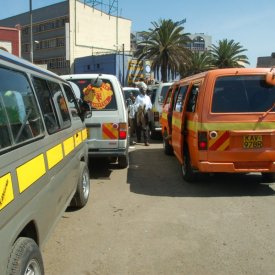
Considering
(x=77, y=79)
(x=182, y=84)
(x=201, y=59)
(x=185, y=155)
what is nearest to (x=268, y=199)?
(x=185, y=155)

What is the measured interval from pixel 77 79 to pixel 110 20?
69.4 meters

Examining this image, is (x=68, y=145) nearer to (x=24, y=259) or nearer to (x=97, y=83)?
(x=24, y=259)

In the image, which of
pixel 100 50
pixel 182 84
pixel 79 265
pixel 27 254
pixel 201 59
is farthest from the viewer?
Result: pixel 100 50

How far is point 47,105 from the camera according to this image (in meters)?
4.10

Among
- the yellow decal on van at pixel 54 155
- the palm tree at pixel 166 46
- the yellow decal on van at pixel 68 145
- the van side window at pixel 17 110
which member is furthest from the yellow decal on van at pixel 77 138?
the palm tree at pixel 166 46

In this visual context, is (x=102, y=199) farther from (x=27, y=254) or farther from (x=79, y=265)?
(x=27, y=254)

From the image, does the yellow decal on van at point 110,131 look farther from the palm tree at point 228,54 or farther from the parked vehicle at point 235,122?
the palm tree at point 228,54

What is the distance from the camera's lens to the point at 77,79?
26.9 ft

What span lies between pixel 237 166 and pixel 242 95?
1111 millimetres

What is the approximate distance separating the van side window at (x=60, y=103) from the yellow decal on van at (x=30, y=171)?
4.17 ft

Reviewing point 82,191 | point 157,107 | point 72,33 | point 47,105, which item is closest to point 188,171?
point 82,191

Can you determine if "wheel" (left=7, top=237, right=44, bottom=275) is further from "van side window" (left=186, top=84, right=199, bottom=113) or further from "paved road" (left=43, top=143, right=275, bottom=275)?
"van side window" (left=186, top=84, right=199, bottom=113)

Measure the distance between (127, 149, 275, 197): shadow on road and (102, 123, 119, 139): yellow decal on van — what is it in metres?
0.90

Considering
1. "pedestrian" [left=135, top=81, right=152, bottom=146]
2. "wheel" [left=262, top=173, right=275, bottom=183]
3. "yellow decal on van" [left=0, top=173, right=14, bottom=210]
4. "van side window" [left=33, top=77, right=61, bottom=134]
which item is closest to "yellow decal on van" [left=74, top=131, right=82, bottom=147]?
"van side window" [left=33, top=77, right=61, bottom=134]
